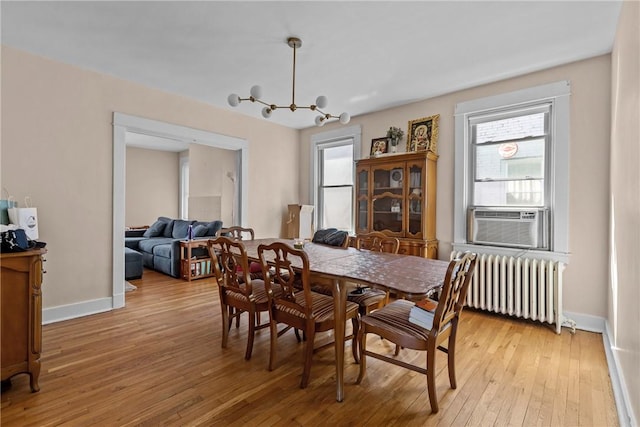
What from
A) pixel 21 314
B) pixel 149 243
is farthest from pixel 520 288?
pixel 149 243

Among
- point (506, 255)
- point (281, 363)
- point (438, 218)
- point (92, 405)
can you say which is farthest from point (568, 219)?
point (92, 405)

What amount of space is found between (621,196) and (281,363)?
8.59 ft

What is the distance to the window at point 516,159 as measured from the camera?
3.08 m

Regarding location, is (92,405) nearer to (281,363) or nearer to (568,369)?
(281,363)

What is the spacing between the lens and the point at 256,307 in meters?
2.36

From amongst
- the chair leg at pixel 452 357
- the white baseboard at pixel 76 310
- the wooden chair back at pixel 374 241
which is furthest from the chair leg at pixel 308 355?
the white baseboard at pixel 76 310

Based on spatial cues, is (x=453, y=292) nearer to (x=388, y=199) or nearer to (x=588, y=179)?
(x=588, y=179)

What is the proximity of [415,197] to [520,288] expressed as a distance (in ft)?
4.75

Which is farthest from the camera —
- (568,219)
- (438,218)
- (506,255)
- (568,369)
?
(438,218)

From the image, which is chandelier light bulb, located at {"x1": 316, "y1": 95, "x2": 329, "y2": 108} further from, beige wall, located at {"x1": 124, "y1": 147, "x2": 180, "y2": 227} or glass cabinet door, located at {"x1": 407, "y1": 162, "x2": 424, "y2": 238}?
beige wall, located at {"x1": 124, "y1": 147, "x2": 180, "y2": 227}

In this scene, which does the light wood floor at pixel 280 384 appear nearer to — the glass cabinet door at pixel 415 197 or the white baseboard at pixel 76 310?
the white baseboard at pixel 76 310

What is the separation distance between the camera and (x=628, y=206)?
1.83 metres

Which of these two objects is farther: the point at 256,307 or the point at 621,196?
the point at 256,307

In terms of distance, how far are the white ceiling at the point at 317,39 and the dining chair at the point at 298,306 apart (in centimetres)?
177
